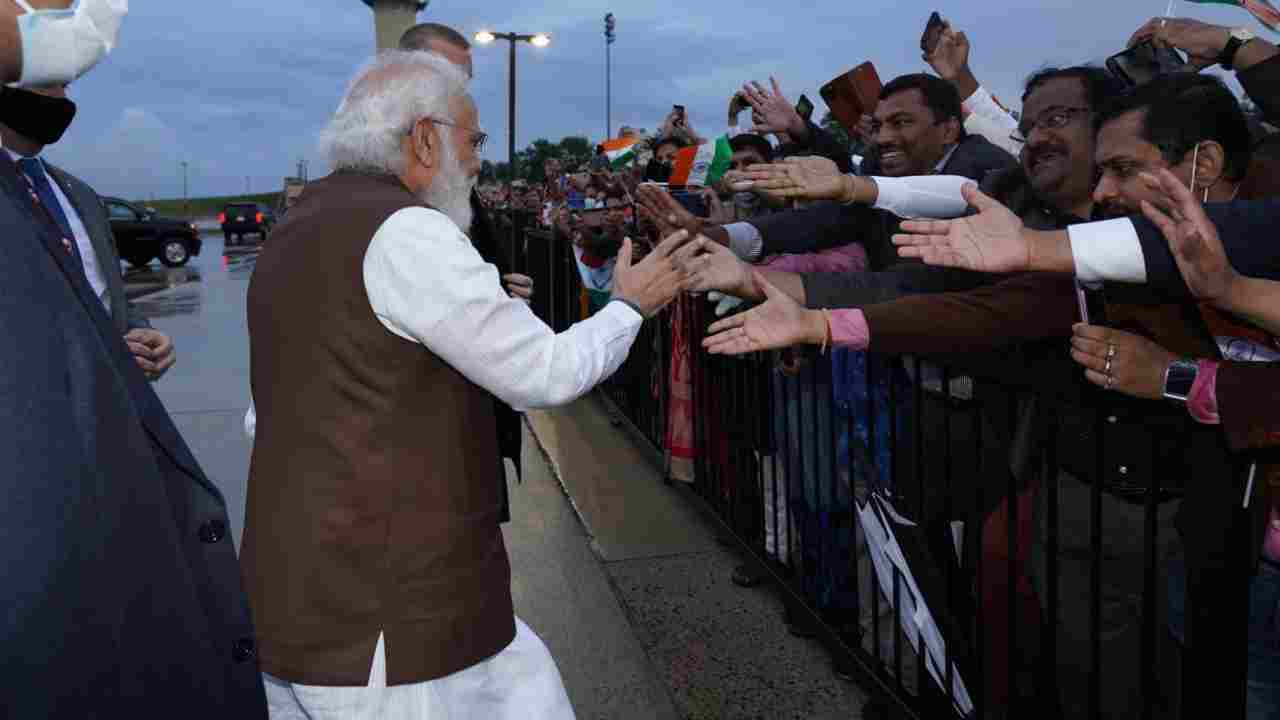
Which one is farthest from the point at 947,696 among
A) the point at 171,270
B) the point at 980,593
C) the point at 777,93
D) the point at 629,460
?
the point at 171,270

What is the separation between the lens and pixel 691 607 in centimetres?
409

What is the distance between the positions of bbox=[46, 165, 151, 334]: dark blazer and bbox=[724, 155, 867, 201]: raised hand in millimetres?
1979

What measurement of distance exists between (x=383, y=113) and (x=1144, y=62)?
2241 millimetres

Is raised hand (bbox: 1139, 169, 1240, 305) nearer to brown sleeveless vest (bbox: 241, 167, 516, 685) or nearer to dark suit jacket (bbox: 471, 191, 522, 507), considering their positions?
brown sleeveless vest (bbox: 241, 167, 516, 685)

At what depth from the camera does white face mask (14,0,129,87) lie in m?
1.22

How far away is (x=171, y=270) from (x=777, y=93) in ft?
75.6

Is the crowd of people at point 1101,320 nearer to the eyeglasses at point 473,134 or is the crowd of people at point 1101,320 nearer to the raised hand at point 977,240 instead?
the raised hand at point 977,240

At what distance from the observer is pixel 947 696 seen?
8.87 feet

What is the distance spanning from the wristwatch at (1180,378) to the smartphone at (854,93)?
2605mm

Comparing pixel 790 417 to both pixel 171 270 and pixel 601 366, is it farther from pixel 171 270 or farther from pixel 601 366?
pixel 171 270

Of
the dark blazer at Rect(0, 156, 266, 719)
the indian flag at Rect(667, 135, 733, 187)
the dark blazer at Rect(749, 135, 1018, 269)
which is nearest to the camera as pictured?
the dark blazer at Rect(0, 156, 266, 719)

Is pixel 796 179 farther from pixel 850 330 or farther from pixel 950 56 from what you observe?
pixel 950 56

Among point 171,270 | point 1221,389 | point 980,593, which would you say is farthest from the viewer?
point 171,270

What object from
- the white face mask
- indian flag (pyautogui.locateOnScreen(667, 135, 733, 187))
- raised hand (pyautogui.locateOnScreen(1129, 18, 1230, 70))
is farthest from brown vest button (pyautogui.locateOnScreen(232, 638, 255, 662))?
indian flag (pyautogui.locateOnScreen(667, 135, 733, 187))
